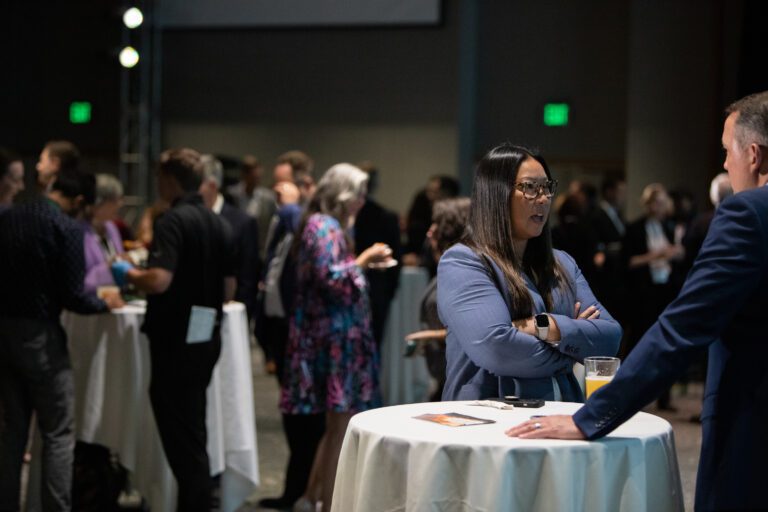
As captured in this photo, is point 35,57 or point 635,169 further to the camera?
point 35,57

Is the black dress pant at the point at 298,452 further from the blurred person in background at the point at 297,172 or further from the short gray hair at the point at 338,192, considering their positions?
the blurred person in background at the point at 297,172

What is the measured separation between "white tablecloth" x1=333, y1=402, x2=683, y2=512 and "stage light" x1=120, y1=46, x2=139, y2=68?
1065 centimetres

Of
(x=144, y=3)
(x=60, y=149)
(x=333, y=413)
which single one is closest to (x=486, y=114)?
(x=144, y=3)

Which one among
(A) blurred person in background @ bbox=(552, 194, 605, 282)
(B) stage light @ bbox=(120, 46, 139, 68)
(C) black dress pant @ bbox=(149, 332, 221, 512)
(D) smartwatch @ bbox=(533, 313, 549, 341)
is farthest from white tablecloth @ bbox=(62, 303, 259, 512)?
(B) stage light @ bbox=(120, 46, 139, 68)

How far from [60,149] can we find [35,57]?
8867mm

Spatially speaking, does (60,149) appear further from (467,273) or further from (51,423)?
(467,273)

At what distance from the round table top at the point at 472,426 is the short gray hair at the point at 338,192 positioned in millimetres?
1943

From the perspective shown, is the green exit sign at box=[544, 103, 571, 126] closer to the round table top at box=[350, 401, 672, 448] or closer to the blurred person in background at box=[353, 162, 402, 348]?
Answer: the blurred person in background at box=[353, 162, 402, 348]

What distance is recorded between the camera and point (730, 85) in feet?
39.4

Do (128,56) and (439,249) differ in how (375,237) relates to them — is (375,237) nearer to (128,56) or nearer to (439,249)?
(439,249)

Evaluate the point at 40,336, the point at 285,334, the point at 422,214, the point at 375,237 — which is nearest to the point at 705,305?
the point at 40,336

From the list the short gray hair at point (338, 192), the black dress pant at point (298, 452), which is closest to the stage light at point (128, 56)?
the black dress pant at point (298, 452)

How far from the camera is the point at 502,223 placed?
291 cm

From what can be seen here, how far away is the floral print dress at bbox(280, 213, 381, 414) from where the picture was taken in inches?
176
